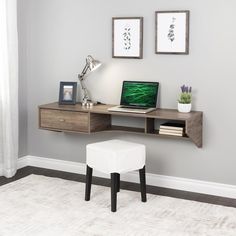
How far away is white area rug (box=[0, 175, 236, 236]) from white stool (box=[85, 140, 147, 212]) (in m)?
0.15

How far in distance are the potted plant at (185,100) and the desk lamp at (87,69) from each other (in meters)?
0.86

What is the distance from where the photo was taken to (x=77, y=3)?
13.8ft

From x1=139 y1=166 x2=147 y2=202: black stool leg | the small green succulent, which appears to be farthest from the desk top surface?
x1=139 y1=166 x2=147 y2=202: black stool leg

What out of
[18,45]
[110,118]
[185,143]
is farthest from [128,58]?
[18,45]

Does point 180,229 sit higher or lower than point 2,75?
lower

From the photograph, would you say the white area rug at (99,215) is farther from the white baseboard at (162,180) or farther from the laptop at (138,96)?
the laptop at (138,96)

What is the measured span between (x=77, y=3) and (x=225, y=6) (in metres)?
1.44

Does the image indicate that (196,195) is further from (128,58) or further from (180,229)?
(128,58)

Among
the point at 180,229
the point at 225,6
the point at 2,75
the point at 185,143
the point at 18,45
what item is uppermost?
the point at 225,6

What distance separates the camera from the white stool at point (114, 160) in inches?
131

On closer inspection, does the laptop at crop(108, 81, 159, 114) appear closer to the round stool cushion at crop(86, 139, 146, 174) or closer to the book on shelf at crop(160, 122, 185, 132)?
the book on shelf at crop(160, 122, 185, 132)

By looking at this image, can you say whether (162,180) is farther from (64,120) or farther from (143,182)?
(64,120)

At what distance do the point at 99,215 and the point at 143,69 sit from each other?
141 cm

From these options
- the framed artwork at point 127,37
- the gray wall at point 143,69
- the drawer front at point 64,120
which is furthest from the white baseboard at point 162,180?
the framed artwork at point 127,37
